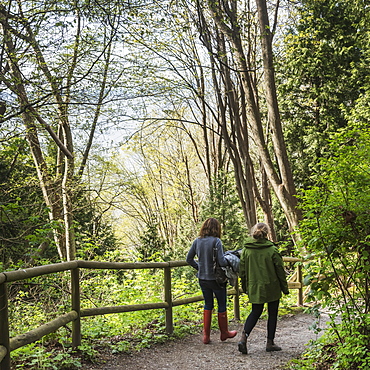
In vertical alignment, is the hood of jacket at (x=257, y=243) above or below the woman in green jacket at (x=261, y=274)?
above

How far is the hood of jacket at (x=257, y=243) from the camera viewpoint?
555 cm

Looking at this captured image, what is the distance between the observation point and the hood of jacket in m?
5.55

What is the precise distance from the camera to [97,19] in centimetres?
715

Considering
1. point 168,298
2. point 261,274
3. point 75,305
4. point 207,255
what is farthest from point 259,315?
point 75,305

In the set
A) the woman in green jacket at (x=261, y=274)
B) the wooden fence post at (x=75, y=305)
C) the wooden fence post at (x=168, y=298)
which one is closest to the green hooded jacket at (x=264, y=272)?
the woman in green jacket at (x=261, y=274)

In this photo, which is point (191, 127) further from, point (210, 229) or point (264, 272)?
point (264, 272)

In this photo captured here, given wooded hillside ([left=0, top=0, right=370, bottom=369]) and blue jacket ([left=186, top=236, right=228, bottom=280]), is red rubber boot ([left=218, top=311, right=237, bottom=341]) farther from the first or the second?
wooded hillside ([left=0, top=0, right=370, bottom=369])

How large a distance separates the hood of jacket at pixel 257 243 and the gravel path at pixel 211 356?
139 centimetres

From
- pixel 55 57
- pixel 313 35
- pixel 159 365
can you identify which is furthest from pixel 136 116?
pixel 313 35

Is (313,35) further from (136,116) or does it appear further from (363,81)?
(136,116)

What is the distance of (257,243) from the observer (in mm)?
5582

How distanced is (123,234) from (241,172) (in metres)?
25.1

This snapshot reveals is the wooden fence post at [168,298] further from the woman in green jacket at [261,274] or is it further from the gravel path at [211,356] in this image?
the woman in green jacket at [261,274]

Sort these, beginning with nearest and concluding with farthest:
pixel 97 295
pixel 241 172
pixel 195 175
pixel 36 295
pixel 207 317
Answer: pixel 36 295, pixel 207 317, pixel 97 295, pixel 241 172, pixel 195 175
